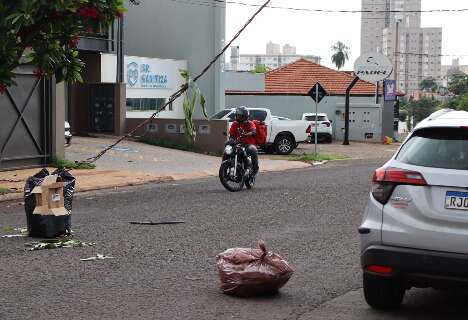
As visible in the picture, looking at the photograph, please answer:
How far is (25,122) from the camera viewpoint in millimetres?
18562

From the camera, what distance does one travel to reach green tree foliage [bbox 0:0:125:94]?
17.2 ft

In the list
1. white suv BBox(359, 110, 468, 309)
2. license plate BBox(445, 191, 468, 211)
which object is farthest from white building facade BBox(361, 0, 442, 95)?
license plate BBox(445, 191, 468, 211)

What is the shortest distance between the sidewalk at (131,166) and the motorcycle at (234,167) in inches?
108

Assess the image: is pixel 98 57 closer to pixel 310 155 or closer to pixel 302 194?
pixel 310 155

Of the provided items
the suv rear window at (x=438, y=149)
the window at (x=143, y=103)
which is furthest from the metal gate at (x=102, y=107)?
the suv rear window at (x=438, y=149)

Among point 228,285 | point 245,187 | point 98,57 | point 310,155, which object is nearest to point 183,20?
point 98,57

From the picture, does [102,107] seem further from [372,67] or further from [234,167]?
[234,167]

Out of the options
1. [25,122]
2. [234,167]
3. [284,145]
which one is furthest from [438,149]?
[284,145]

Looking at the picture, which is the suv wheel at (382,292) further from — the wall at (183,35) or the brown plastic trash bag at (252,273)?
the wall at (183,35)

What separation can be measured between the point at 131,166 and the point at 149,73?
12755 mm

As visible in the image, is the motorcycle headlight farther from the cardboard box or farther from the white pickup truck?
the white pickup truck

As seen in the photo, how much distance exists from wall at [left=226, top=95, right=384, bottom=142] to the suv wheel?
3445 centimetres

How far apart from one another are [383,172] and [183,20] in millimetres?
30475

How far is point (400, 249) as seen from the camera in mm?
5656
